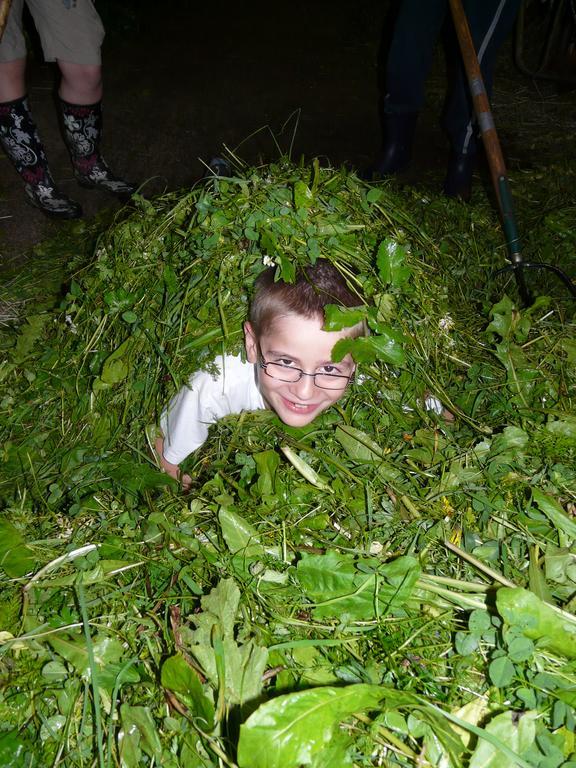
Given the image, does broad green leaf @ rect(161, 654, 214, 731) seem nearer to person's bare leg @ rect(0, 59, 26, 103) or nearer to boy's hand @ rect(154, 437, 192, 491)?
boy's hand @ rect(154, 437, 192, 491)

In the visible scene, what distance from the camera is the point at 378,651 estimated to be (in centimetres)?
133

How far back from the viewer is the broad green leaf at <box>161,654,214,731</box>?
1.17m

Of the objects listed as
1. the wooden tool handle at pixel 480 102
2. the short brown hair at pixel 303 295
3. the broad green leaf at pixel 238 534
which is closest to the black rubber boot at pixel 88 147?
the wooden tool handle at pixel 480 102

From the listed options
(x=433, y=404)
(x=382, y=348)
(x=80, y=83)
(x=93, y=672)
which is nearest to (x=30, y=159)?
(x=80, y=83)

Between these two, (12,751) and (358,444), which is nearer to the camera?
(12,751)

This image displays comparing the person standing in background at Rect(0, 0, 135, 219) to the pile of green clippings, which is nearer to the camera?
the pile of green clippings

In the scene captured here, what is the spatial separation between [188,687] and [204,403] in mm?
1101

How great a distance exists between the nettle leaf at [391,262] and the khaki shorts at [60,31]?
2.79 metres

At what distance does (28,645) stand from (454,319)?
205 centimetres

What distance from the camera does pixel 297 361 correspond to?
1884 millimetres

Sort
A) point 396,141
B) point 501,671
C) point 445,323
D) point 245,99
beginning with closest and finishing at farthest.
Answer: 1. point 501,671
2. point 445,323
3. point 396,141
4. point 245,99

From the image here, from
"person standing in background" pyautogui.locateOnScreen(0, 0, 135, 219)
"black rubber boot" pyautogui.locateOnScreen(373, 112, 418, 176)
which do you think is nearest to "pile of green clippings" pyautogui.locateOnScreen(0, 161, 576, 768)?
"person standing in background" pyautogui.locateOnScreen(0, 0, 135, 219)

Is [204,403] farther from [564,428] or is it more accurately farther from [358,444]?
[564,428]

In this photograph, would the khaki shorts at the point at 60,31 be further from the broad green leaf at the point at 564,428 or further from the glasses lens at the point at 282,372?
the broad green leaf at the point at 564,428
